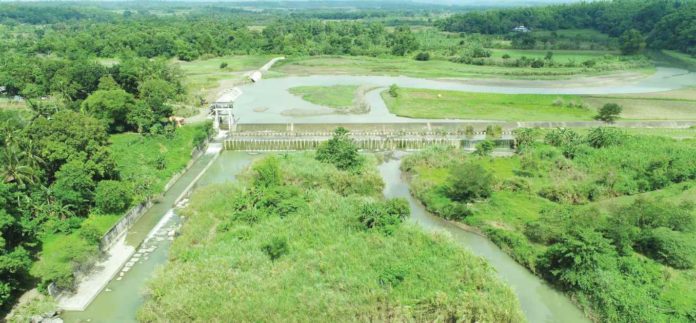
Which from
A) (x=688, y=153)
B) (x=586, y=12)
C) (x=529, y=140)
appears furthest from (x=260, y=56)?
(x=586, y=12)

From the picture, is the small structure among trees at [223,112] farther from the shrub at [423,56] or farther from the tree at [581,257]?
the shrub at [423,56]

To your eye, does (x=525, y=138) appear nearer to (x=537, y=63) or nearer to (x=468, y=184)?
(x=468, y=184)

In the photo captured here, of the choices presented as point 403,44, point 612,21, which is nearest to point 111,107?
point 403,44

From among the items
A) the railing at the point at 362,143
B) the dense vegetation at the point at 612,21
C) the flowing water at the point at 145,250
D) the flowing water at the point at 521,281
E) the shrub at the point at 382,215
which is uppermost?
the dense vegetation at the point at 612,21

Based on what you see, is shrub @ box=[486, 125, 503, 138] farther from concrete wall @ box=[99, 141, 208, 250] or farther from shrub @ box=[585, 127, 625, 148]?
concrete wall @ box=[99, 141, 208, 250]

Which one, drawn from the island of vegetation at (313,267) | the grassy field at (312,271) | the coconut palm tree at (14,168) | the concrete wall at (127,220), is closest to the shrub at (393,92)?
the island of vegetation at (313,267)

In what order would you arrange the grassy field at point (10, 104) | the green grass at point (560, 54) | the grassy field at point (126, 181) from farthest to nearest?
the green grass at point (560, 54) < the grassy field at point (10, 104) < the grassy field at point (126, 181)

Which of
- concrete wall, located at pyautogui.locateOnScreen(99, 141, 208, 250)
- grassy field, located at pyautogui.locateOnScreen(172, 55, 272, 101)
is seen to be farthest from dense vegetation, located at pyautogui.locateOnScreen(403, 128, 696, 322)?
grassy field, located at pyautogui.locateOnScreen(172, 55, 272, 101)
